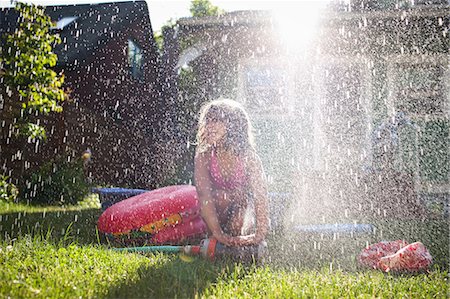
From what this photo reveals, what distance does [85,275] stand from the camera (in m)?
2.19

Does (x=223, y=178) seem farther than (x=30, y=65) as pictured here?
No

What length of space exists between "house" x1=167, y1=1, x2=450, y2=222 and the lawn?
336 centimetres

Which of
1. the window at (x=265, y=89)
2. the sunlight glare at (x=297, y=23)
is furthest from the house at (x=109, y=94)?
the sunlight glare at (x=297, y=23)

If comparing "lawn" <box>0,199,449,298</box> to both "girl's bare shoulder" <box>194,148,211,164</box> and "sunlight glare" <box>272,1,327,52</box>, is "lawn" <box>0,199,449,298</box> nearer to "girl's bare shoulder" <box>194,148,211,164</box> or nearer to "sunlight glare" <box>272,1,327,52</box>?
"girl's bare shoulder" <box>194,148,211,164</box>

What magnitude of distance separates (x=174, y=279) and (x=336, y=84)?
5.38 meters

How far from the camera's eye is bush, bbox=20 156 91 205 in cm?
646

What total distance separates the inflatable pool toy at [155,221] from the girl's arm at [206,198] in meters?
0.68

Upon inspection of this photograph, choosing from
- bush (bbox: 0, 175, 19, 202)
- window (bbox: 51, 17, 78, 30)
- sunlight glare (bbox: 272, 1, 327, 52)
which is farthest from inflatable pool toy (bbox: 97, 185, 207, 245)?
window (bbox: 51, 17, 78, 30)

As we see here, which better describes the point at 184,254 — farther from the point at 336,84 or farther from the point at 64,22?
the point at 64,22

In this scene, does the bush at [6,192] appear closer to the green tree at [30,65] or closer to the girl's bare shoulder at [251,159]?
the green tree at [30,65]

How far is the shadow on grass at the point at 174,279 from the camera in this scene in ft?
6.42

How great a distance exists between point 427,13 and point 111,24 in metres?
8.61

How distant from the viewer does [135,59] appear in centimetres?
1380

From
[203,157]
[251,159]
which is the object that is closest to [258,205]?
[251,159]
